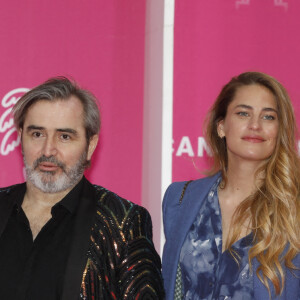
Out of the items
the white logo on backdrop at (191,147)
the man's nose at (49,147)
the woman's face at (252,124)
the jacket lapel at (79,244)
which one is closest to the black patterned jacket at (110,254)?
the jacket lapel at (79,244)

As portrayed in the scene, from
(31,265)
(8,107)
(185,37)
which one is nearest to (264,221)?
A: (31,265)

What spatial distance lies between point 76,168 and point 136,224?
1.36 ft

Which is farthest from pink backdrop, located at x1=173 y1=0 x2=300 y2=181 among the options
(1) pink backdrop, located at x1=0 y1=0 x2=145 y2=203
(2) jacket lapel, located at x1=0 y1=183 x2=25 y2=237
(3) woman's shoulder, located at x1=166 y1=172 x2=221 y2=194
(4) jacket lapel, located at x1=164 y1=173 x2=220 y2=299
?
(2) jacket lapel, located at x1=0 y1=183 x2=25 y2=237

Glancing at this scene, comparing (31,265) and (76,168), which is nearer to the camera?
(31,265)

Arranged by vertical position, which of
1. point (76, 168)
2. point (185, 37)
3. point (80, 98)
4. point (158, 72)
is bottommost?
point (76, 168)

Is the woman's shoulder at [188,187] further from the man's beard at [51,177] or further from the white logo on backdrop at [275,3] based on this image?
the white logo on backdrop at [275,3]

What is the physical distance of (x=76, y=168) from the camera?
9.80ft

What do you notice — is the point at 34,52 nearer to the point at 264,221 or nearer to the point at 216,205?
the point at 216,205

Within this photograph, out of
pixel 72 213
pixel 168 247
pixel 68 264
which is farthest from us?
pixel 168 247

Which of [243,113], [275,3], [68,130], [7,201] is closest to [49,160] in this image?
[68,130]

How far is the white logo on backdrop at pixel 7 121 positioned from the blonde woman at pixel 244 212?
1.12 meters

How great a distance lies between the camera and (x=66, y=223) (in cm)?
290

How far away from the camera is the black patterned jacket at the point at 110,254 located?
8.89ft

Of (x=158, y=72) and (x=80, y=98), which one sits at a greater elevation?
(x=158, y=72)
